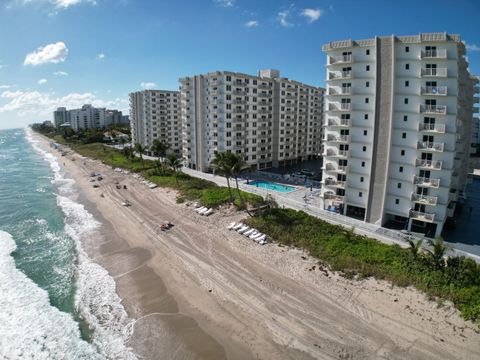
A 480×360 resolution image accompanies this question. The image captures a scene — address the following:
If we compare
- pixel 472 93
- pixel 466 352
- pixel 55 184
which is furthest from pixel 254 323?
pixel 55 184

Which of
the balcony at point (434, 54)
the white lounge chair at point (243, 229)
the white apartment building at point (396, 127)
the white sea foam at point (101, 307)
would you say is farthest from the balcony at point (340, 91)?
the white sea foam at point (101, 307)

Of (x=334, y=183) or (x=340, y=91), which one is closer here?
(x=340, y=91)

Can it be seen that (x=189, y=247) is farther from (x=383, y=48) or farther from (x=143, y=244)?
(x=383, y=48)

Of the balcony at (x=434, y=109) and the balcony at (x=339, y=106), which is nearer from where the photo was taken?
the balcony at (x=434, y=109)

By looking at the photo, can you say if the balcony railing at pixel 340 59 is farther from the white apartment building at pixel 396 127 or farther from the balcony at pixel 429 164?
the balcony at pixel 429 164

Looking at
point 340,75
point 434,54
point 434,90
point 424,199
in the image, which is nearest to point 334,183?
point 424,199

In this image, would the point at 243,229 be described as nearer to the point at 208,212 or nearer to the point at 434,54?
the point at 208,212
